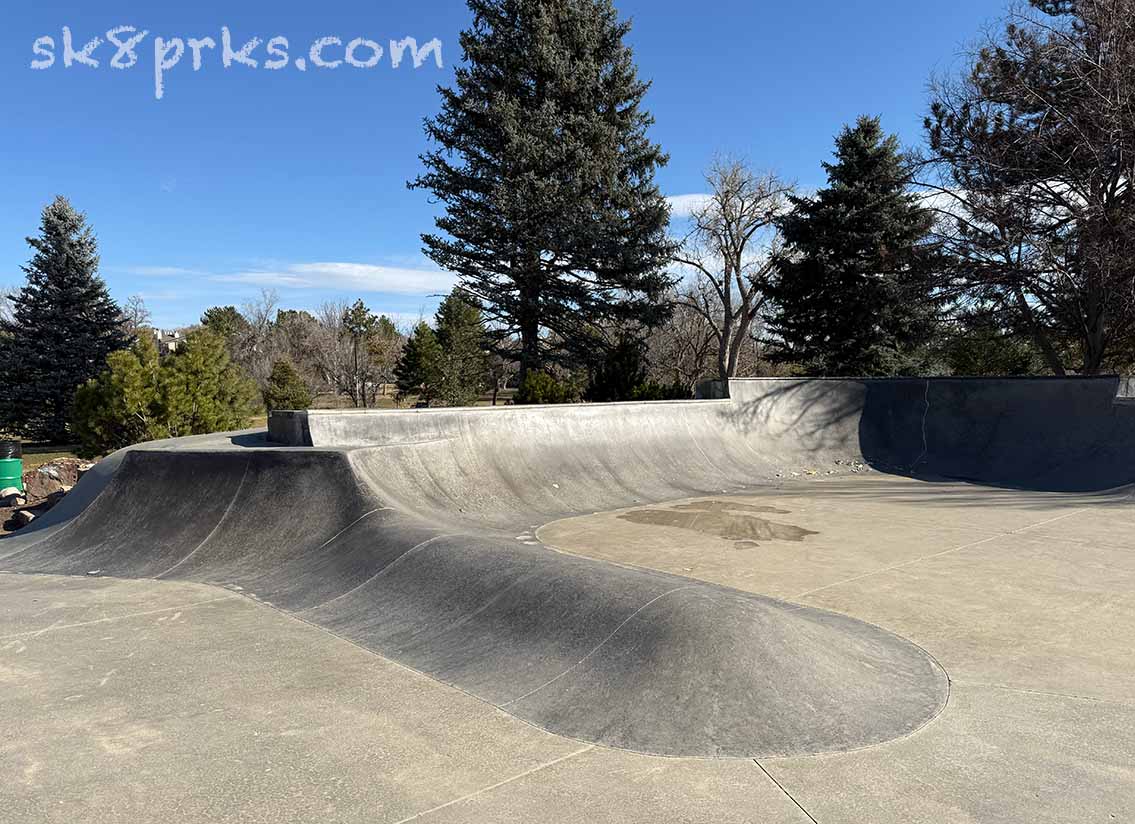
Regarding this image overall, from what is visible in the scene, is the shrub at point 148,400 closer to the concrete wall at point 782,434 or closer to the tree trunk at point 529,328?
the concrete wall at point 782,434

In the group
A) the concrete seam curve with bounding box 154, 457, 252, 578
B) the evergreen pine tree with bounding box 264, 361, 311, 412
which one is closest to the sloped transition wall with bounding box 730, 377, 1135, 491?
the concrete seam curve with bounding box 154, 457, 252, 578

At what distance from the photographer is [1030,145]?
671 inches

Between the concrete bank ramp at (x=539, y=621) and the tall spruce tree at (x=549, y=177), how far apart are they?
18.2 metres

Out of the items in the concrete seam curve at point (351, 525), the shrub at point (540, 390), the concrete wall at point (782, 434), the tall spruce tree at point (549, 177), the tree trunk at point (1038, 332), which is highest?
the tall spruce tree at point (549, 177)

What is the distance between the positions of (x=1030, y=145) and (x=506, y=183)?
14.9 meters

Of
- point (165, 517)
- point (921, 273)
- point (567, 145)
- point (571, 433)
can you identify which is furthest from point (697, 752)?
point (567, 145)

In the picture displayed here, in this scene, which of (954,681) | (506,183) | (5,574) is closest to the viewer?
(954,681)

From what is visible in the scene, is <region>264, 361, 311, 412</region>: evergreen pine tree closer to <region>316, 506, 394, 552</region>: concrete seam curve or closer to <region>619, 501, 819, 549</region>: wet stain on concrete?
<region>619, 501, 819, 549</region>: wet stain on concrete

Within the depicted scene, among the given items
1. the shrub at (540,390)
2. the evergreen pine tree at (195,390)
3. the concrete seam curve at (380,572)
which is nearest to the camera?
the concrete seam curve at (380,572)

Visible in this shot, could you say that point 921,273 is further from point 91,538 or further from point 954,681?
point 91,538

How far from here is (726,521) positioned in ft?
23.9

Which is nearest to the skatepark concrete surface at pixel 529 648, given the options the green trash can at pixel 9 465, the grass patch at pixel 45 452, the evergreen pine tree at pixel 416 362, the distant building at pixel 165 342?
the green trash can at pixel 9 465

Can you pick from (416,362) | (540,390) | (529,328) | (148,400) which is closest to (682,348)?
(416,362)

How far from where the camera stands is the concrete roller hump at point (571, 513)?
3.09m
